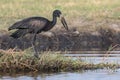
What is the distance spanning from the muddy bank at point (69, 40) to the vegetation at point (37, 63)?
6.28m

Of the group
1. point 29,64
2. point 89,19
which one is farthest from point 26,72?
point 89,19

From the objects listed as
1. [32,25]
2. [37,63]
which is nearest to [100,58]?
[32,25]

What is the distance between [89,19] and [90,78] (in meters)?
10.6

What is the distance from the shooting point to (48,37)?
23.8 m

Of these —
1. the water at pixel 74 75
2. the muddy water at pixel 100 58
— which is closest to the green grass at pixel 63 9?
the muddy water at pixel 100 58

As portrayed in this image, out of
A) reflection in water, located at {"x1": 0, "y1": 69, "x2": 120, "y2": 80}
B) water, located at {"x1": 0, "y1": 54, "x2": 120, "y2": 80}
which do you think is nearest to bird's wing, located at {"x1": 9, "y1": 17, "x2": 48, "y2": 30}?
water, located at {"x1": 0, "y1": 54, "x2": 120, "y2": 80}

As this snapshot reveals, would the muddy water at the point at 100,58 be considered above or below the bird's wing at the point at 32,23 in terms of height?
below

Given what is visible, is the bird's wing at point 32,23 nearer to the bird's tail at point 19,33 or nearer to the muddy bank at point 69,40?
the bird's tail at point 19,33

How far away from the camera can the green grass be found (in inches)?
1023

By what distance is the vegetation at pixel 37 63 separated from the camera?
15.9 m

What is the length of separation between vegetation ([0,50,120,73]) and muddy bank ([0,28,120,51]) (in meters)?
6.28

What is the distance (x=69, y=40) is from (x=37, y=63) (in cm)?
788

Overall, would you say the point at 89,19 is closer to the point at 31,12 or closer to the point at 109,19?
the point at 109,19

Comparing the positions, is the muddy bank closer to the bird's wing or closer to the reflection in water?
the bird's wing
